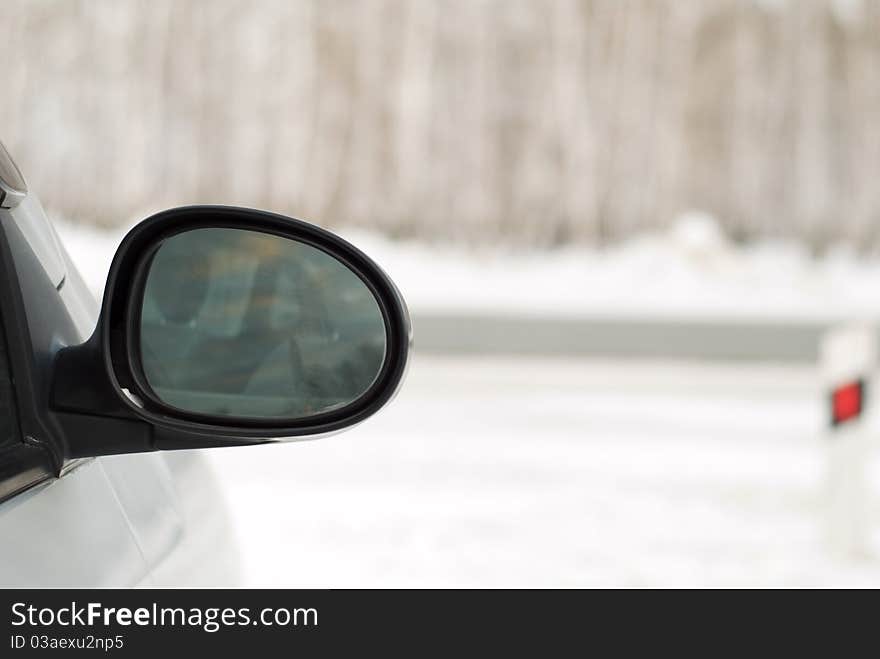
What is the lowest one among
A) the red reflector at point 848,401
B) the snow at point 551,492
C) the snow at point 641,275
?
the snow at point 551,492

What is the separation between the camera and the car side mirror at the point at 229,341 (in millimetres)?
1133

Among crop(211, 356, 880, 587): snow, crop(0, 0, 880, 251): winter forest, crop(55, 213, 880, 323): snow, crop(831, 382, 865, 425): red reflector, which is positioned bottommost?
crop(211, 356, 880, 587): snow

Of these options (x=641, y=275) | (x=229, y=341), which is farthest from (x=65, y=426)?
(x=641, y=275)

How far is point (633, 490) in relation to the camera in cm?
632

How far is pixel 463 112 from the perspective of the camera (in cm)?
1493

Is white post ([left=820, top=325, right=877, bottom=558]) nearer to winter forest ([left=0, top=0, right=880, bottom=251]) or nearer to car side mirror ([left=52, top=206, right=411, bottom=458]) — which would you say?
car side mirror ([left=52, top=206, right=411, bottom=458])

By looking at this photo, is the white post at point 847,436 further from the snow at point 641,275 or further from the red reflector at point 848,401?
the snow at point 641,275

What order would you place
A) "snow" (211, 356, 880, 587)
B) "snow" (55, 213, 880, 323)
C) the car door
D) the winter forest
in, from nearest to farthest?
1. the car door
2. "snow" (211, 356, 880, 587)
3. "snow" (55, 213, 880, 323)
4. the winter forest

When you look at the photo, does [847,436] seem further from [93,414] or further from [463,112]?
[463,112]

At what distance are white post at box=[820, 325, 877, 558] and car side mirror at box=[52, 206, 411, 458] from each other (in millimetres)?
3919

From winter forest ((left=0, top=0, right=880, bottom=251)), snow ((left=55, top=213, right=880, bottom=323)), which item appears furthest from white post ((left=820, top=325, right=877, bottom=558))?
winter forest ((left=0, top=0, right=880, bottom=251))

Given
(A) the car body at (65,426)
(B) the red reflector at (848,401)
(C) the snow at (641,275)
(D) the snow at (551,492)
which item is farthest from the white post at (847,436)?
(C) the snow at (641,275)

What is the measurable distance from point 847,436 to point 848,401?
6.6 inches

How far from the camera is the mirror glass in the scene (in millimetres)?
1327
